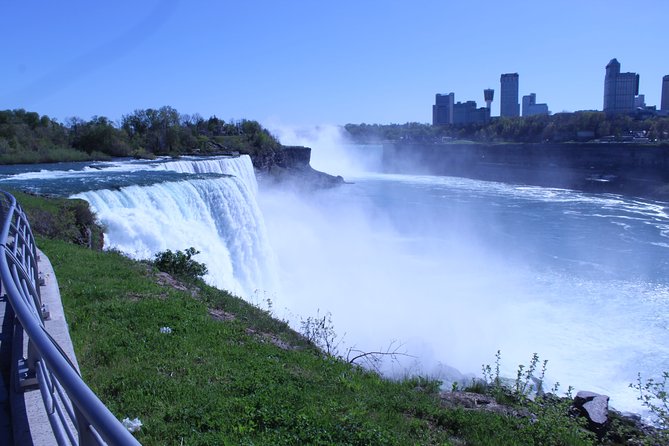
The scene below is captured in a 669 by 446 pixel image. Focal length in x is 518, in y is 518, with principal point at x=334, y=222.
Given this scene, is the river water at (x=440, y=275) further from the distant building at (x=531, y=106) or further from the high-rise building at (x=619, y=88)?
the distant building at (x=531, y=106)

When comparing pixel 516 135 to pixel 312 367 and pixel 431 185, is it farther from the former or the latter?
pixel 312 367

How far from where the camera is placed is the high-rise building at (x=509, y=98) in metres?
163

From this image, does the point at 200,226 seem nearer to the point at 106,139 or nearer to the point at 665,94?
the point at 106,139

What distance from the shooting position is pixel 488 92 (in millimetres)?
178875

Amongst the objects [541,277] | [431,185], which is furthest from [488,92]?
[541,277]

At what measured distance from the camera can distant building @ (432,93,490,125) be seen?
6437 inches

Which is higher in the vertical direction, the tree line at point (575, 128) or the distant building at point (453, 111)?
the distant building at point (453, 111)

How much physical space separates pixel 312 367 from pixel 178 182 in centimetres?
1311

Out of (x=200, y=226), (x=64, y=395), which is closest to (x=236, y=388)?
(x=64, y=395)

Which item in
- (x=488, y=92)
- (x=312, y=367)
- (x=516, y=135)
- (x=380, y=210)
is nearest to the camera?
(x=312, y=367)

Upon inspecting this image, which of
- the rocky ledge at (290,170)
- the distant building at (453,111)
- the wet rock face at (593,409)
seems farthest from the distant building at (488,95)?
the wet rock face at (593,409)

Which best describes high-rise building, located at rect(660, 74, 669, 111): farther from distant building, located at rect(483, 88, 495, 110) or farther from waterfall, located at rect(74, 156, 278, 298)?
waterfall, located at rect(74, 156, 278, 298)

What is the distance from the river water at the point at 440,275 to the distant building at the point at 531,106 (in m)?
161

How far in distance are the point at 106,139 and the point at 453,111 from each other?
155 m
